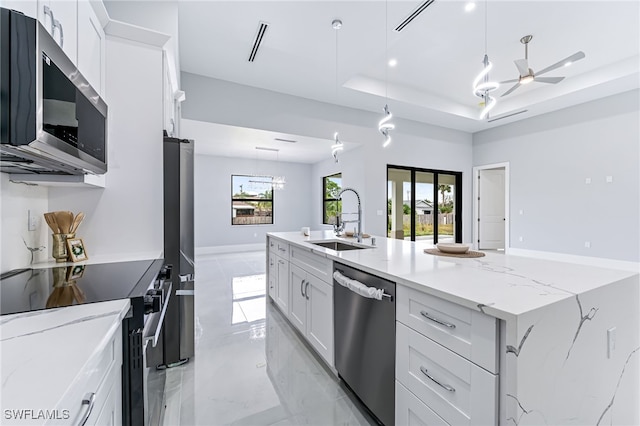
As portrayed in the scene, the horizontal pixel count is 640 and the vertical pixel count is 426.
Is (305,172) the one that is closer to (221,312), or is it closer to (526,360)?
(221,312)

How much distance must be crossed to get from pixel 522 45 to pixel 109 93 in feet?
15.7

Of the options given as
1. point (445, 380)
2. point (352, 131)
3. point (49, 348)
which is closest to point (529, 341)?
point (445, 380)

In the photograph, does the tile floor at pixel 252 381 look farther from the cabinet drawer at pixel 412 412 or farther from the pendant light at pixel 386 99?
the pendant light at pixel 386 99

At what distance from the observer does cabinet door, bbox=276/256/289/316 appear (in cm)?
267

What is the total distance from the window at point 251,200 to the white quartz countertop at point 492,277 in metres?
6.12

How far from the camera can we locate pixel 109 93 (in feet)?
6.12

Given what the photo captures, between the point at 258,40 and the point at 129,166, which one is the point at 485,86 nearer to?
the point at 258,40

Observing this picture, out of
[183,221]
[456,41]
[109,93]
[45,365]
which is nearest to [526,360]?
[45,365]

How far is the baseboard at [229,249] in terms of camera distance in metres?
6.90

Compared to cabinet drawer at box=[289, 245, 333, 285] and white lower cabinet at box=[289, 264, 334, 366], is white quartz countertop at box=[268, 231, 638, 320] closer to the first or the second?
cabinet drawer at box=[289, 245, 333, 285]

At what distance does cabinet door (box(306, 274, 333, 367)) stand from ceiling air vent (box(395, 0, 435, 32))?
2908 mm

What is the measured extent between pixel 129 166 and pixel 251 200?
5801 millimetres

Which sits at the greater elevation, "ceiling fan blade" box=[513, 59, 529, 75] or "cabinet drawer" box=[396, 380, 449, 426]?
"ceiling fan blade" box=[513, 59, 529, 75]

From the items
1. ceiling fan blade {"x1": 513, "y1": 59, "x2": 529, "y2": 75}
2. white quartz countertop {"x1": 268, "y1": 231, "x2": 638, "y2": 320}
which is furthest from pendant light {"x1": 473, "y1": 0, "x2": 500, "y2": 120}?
white quartz countertop {"x1": 268, "y1": 231, "x2": 638, "y2": 320}
